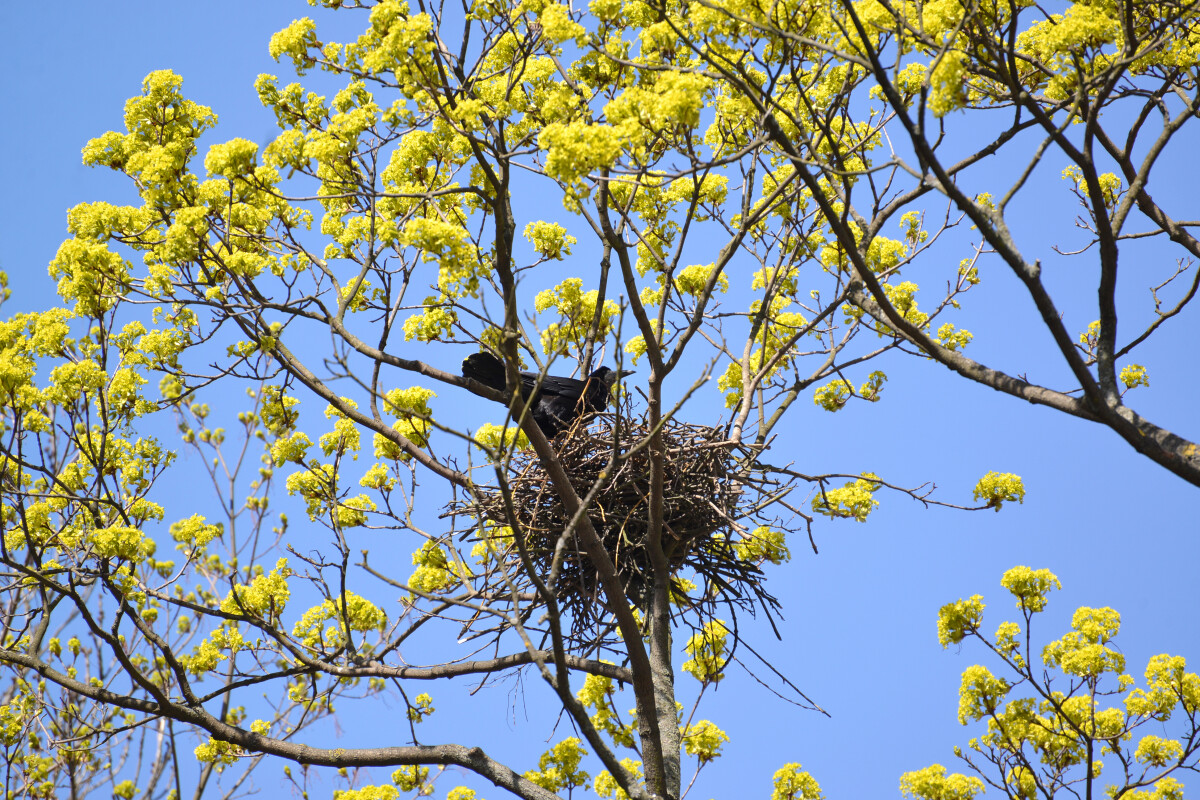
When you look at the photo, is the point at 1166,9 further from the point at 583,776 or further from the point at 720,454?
the point at 583,776

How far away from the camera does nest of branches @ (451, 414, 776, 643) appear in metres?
5.72

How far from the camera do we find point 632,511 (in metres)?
5.50

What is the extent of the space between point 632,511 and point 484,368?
1117mm

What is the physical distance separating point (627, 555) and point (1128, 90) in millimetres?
3658

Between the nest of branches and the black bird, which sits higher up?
the black bird

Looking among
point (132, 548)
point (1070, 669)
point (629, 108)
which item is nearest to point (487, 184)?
point (629, 108)

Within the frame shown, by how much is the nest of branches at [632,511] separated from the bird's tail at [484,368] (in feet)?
1.74

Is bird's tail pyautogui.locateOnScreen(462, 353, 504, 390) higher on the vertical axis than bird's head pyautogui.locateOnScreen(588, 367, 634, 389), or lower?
lower

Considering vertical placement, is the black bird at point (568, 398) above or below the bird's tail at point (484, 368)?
above

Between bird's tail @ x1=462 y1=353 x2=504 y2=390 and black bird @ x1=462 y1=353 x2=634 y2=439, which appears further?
black bird @ x1=462 y1=353 x2=634 y2=439

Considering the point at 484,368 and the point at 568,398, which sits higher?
the point at 568,398

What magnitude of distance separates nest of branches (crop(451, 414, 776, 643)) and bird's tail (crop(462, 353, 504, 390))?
0.53 metres

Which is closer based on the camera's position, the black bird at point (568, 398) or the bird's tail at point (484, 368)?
the bird's tail at point (484, 368)

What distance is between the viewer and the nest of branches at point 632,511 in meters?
5.72
